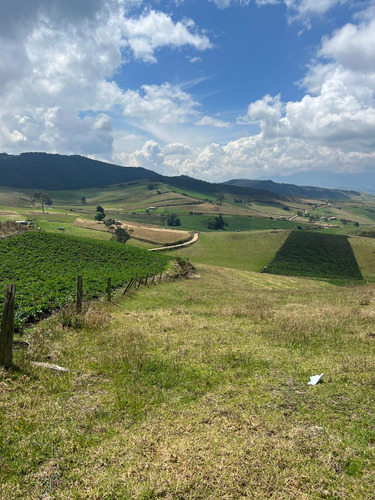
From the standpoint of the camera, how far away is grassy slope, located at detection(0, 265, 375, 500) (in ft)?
20.5

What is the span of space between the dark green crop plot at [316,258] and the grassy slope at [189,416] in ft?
279

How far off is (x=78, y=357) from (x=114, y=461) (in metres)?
6.25

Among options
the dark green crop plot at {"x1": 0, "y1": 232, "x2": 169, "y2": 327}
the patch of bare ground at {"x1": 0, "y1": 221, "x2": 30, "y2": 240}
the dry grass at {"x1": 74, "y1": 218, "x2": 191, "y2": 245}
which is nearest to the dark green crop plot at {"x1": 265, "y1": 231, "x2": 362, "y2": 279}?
the dry grass at {"x1": 74, "y1": 218, "x2": 191, "y2": 245}

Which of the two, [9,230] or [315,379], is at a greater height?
[9,230]

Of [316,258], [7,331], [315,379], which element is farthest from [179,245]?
[7,331]

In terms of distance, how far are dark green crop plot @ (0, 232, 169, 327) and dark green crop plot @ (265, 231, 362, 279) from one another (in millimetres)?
58474

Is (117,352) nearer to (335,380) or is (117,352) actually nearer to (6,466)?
(6,466)

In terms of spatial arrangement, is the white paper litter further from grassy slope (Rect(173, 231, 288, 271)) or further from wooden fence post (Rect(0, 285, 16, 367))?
grassy slope (Rect(173, 231, 288, 271))

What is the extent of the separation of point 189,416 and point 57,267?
3237cm

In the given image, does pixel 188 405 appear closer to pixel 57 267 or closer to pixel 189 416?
pixel 189 416

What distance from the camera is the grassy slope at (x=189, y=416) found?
6242 mm

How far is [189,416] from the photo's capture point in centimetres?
859

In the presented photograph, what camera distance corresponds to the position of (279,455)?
6957 millimetres

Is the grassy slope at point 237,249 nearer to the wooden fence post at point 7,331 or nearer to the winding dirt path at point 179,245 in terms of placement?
the winding dirt path at point 179,245
